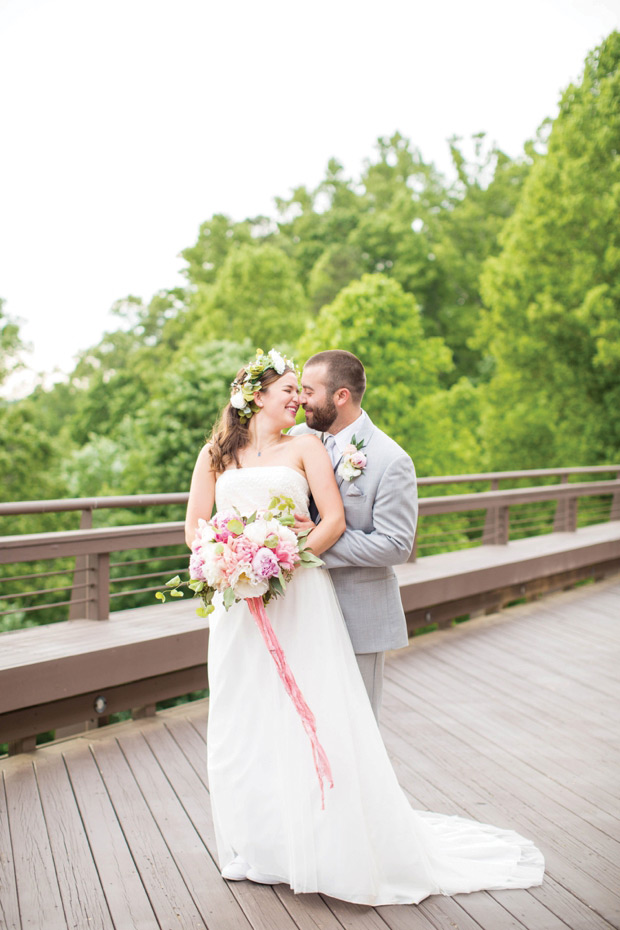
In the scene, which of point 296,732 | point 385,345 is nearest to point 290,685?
point 296,732

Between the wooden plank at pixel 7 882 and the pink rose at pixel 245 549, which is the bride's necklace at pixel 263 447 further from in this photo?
the wooden plank at pixel 7 882

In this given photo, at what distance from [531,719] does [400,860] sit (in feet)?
6.87

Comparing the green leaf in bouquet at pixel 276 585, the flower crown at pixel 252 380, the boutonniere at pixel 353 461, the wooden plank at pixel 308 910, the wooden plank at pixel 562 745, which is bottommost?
the wooden plank at pixel 562 745

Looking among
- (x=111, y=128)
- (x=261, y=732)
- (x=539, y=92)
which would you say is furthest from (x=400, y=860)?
(x=111, y=128)

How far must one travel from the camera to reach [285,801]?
259 cm

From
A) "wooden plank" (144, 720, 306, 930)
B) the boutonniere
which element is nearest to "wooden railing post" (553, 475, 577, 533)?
"wooden plank" (144, 720, 306, 930)

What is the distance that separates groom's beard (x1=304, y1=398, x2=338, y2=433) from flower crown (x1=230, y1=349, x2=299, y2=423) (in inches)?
6.9

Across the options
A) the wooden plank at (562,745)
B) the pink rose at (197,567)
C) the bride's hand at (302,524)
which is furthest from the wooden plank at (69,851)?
the wooden plank at (562,745)

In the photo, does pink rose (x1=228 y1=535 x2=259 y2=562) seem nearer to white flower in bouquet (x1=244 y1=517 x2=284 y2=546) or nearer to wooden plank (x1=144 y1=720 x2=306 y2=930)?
white flower in bouquet (x1=244 y1=517 x2=284 y2=546)

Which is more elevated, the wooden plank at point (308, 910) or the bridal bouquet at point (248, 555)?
the bridal bouquet at point (248, 555)

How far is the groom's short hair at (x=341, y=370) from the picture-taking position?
268 centimetres

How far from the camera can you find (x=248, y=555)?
2387mm

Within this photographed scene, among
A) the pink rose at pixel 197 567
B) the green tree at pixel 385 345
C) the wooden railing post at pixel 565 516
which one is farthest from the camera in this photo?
the green tree at pixel 385 345

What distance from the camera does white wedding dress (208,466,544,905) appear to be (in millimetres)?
2535
